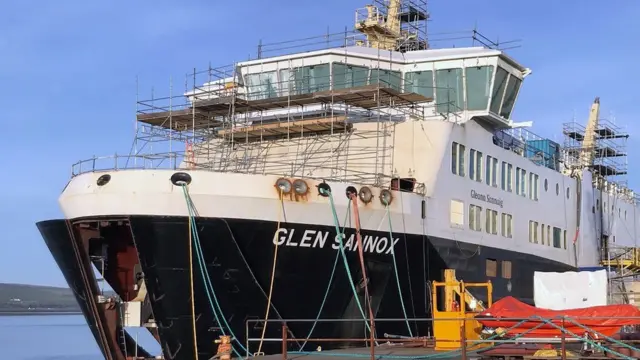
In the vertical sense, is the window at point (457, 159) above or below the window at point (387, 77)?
below

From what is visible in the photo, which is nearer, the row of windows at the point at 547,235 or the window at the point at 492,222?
the window at the point at 492,222

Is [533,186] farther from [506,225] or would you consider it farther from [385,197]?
[385,197]

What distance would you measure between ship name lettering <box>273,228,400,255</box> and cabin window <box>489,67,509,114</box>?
710 cm

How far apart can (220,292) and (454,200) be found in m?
7.53

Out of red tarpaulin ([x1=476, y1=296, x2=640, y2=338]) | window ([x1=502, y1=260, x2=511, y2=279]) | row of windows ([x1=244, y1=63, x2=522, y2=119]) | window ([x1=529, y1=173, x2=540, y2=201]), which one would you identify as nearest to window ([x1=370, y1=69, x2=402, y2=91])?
row of windows ([x1=244, y1=63, x2=522, y2=119])

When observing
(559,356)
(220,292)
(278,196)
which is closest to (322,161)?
(278,196)

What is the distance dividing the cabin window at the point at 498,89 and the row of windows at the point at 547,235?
416 centimetres

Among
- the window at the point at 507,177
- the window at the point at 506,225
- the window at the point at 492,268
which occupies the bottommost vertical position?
the window at the point at 492,268

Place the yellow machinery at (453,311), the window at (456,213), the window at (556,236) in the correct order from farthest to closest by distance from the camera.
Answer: the window at (556,236)
the window at (456,213)
the yellow machinery at (453,311)

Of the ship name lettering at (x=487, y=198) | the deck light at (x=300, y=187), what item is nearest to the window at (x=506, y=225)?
the ship name lettering at (x=487, y=198)

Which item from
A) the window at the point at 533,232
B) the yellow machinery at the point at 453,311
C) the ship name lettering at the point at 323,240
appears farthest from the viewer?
the window at the point at 533,232

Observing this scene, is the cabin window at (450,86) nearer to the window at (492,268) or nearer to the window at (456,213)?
the window at (456,213)

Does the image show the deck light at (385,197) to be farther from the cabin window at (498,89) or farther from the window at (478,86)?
the cabin window at (498,89)

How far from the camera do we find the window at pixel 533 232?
26156mm
